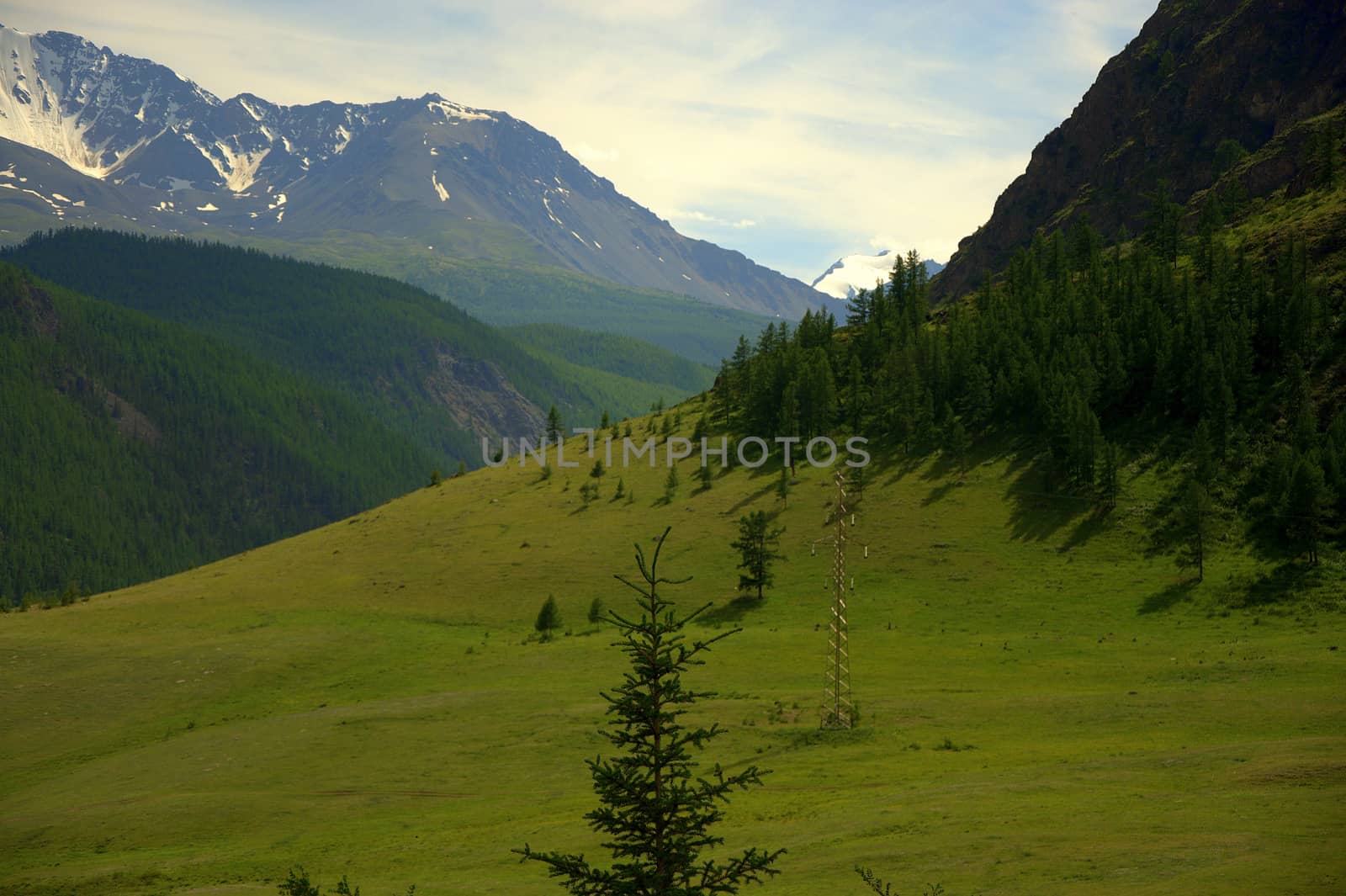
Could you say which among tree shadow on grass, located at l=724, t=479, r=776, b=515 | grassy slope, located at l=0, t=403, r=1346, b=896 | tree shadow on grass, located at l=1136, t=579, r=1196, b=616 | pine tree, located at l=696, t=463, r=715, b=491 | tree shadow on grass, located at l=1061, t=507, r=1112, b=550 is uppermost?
pine tree, located at l=696, t=463, r=715, b=491

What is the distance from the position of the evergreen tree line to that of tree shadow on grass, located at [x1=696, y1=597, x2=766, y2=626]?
3736 cm

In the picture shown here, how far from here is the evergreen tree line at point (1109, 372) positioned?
110m

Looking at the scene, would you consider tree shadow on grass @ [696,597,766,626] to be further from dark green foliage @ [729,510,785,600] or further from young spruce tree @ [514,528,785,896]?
young spruce tree @ [514,528,785,896]

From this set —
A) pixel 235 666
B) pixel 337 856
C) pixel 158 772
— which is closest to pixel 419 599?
pixel 235 666

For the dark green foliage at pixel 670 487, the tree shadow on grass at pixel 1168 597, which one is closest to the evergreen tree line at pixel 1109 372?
the tree shadow on grass at pixel 1168 597

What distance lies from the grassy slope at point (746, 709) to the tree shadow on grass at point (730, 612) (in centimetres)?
276

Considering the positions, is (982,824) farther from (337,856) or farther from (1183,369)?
(1183,369)

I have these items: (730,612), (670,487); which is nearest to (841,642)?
(730,612)

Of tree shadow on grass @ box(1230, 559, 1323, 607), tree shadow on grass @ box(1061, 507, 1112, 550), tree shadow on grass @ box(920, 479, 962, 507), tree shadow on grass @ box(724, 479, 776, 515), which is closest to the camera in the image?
tree shadow on grass @ box(1230, 559, 1323, 607)

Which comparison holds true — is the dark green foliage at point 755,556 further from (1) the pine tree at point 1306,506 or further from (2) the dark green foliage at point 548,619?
(1) the pine tree at point 1306,506

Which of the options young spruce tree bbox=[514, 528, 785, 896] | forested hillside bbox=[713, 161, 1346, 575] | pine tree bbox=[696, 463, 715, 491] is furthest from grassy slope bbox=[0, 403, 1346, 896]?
young spruce tree bbox=[514, 528, 785, 896]

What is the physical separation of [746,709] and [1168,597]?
149 ft

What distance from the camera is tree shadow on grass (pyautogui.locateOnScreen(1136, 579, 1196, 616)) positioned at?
9531cm

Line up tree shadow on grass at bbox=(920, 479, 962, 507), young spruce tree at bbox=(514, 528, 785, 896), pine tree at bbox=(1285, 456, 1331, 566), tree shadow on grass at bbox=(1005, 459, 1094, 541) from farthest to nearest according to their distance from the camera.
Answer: tree shadow on grass at bbox=(920, 479, 962, 507), tree shadow on grass at bbox=(1005, 459, 1094, 541), pine tree at bbox=(1285, 456, 1331, 566), young spruce tree at bbox=(514, 528, 785, 896)
